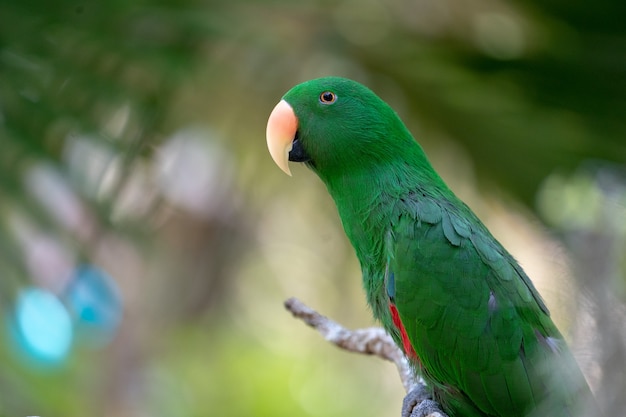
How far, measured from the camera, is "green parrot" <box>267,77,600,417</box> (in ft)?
7.18

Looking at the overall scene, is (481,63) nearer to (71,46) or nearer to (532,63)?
(532,63)

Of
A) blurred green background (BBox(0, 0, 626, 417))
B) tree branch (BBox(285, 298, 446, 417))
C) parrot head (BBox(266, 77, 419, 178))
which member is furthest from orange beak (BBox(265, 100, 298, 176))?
blurred green background (BBox(0, 0, 626, 417))

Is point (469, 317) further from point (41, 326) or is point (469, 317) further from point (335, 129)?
point (41, 326)

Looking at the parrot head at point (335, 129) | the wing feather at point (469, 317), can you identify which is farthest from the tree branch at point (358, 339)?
the parrot head at point (335, 129)

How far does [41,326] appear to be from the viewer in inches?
180

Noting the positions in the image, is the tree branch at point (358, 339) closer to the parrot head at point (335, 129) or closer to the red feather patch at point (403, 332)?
the red feather patch at point (403, 332)

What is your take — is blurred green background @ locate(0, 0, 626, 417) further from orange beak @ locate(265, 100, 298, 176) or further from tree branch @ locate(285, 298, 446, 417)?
orange beak @ locate(265, 100, 298, 176)

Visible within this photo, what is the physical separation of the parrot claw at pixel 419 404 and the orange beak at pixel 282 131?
847 millimetres

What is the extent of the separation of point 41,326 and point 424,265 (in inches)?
123

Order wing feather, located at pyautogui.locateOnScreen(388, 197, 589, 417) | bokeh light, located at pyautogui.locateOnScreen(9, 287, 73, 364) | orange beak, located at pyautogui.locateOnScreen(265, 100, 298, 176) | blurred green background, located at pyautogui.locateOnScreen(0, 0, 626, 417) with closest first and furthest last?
wing feather, located at pyautogui.locateOnScreen(388, 197, 589, 417)
orange beak, located at pyautogui.locateOnScreen(265, 100, 298, 176)
blurred green background, located at pyautogui.locateOnScreen(0, 0, 626, 417)
bokeh light, located at pyautogui.locateOnScreen(9, 287, 73, 364)

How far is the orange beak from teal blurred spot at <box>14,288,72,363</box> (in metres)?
1.84

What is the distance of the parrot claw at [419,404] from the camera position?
7.76ft

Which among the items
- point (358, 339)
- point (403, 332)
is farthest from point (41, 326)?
point (403, 332)

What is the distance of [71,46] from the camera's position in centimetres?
358
